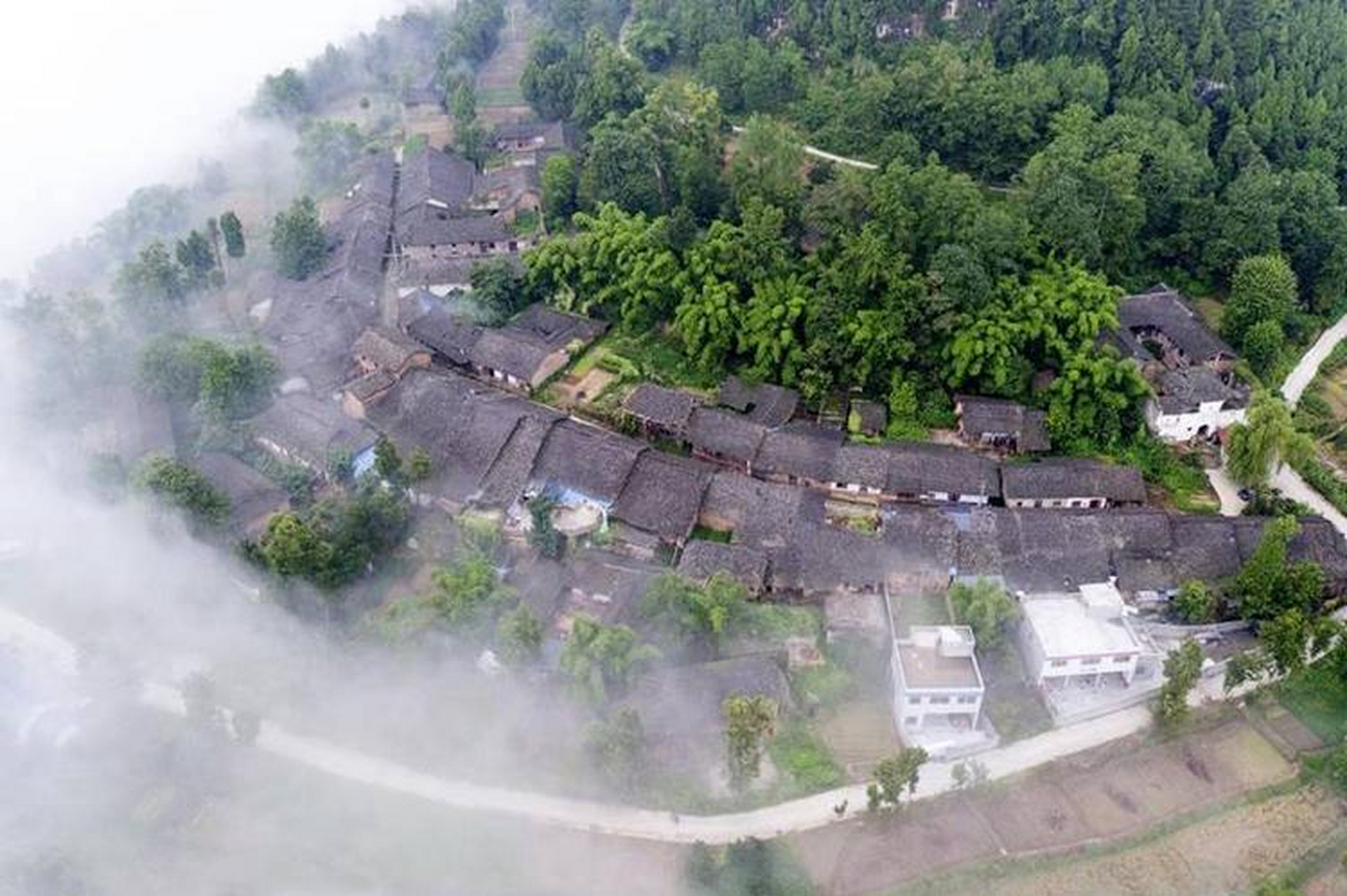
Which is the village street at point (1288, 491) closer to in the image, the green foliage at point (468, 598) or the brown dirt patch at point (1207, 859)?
the brown dirt patch at point (1207, 859)

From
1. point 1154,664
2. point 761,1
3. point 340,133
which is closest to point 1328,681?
point 1154,664

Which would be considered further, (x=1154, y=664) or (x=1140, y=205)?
(x=1140, y=205)

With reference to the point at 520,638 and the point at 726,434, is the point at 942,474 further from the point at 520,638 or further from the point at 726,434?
the point at 520,638

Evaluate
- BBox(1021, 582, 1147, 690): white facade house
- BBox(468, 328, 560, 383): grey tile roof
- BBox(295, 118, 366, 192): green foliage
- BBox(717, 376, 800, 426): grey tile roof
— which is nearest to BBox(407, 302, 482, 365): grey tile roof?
BBox(468, 328, 560, 383): grey tile roof

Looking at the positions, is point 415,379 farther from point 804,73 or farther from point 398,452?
point 804,73

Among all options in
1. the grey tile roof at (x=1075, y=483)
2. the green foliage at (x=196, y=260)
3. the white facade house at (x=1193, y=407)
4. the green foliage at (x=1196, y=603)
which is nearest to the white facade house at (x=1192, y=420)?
the white facade house at (x=1193, y=407)

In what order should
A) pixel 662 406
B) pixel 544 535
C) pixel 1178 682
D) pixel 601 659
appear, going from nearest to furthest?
pixel 1178 682
pixel 601 659
pixel 544 535
pixel 662 406

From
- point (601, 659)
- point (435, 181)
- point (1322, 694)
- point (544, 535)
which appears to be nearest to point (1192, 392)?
point (1322, 694)
